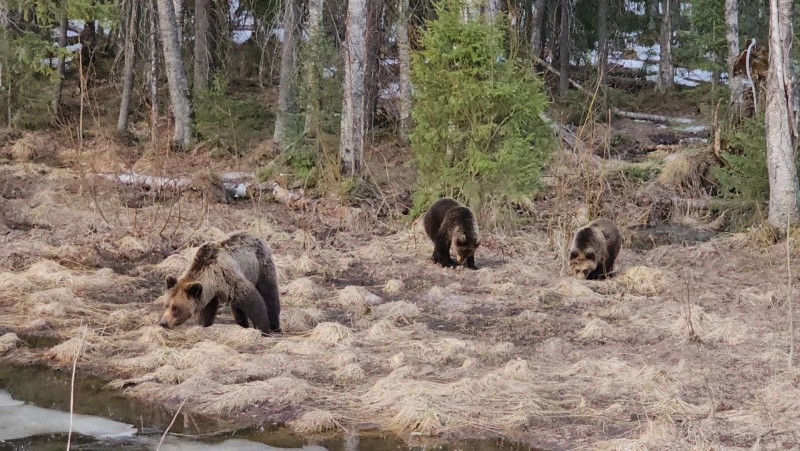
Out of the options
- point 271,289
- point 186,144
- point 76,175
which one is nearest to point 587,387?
point 271,289

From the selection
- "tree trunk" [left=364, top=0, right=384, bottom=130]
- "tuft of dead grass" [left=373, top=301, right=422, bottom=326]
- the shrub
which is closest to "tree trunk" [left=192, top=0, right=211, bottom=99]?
"tree trunk" [left=364, top=0, right=384, bottom=130]

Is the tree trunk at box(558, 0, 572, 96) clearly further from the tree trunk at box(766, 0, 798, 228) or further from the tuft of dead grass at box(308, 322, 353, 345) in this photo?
the tuft of dead grass at box(308, 322, 353, 345)

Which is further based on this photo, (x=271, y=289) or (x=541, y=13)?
(x=541, y=13)

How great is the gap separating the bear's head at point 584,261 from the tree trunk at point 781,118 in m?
3.53

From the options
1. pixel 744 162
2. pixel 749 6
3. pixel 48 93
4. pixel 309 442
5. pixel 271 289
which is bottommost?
pixel 309 442

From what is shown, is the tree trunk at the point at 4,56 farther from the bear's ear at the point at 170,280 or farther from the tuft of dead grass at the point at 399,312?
the tuft of dead grass at the point at 399,312

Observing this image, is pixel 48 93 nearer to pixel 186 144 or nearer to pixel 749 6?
pixel 186 144

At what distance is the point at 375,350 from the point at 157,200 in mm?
9865

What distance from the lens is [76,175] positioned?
18.5 metres

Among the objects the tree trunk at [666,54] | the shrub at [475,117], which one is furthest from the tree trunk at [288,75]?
the tree trunk at [666,54]

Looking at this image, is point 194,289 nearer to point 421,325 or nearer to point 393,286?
point 421,325

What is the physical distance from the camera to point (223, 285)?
9727 millimetres

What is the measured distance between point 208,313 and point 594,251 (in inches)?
230

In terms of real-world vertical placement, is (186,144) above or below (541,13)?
below
